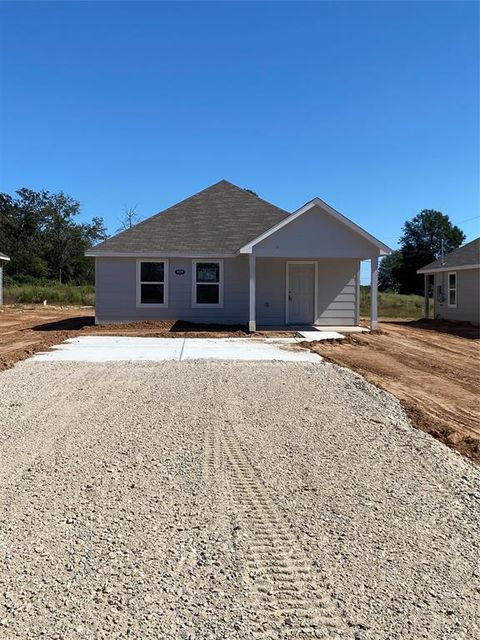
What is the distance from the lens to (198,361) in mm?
11180

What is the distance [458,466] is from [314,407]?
8.24ft

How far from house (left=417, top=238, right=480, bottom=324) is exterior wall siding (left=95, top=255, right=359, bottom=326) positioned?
19.3 ft

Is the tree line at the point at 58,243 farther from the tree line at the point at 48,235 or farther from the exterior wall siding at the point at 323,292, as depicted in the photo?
the exterior wall siding at the point at 323,292

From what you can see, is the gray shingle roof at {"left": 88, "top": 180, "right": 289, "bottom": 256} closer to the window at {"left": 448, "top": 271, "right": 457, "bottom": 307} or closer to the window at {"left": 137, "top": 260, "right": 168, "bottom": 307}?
the window at {"left": 137, "top": 260, "right": 168, "bottom": 307}

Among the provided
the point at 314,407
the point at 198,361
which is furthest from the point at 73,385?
the point at 314,407

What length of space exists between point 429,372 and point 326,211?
7.72 m

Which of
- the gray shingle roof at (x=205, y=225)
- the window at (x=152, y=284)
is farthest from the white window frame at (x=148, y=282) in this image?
the gray shingle roof at (x=205, y=225)

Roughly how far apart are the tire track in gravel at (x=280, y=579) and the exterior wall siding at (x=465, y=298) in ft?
64.9

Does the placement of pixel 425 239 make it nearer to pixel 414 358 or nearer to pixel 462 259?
pixel 462 259

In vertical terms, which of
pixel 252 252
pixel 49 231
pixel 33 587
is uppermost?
pixel 49 231

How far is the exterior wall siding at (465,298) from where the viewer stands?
71.6ft

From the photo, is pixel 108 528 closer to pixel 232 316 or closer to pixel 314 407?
pixel 314 407

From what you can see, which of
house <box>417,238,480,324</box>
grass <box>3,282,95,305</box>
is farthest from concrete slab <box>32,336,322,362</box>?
grass <box>3,282,95,305</box>

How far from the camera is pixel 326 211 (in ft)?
55.6
